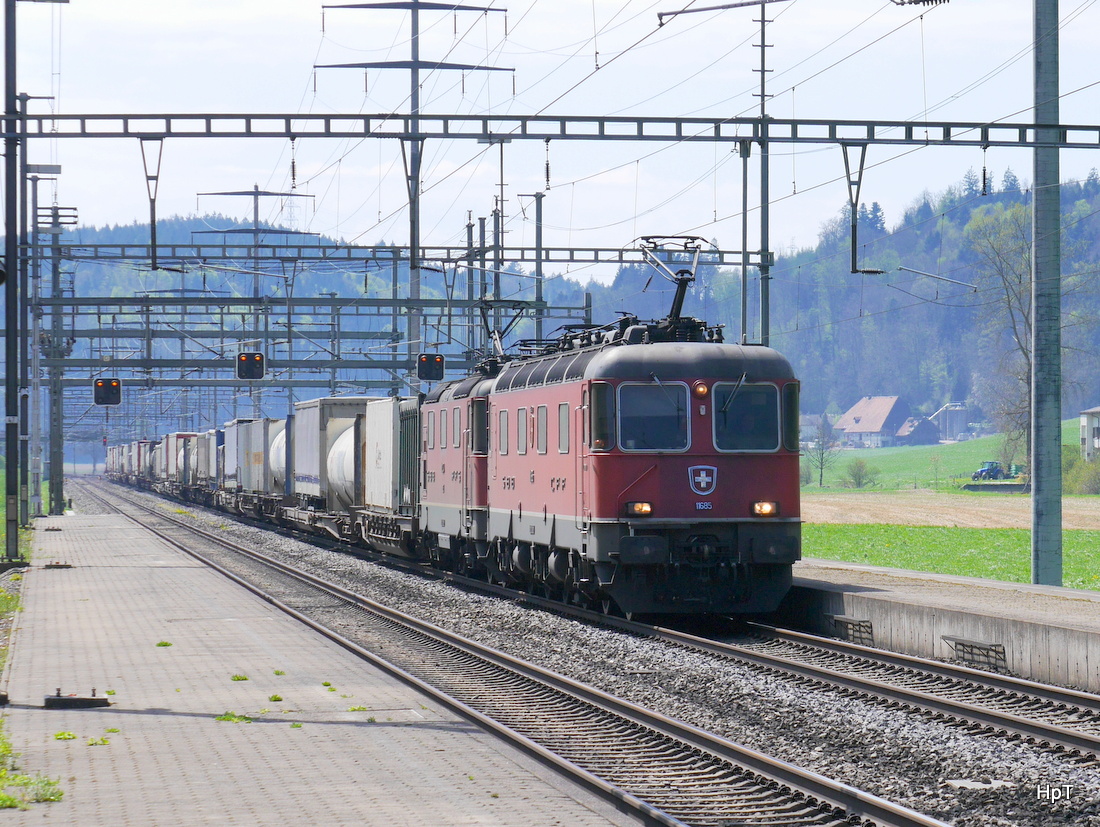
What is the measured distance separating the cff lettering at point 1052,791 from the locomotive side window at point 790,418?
946cm

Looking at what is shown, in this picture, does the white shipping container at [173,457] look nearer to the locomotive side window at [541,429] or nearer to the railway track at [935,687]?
the locomotive side window at [541,429]

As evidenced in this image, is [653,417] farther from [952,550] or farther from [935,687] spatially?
[952,550]

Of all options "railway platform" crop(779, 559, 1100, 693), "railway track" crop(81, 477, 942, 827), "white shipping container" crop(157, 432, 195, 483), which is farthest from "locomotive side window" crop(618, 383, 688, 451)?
"white shipping container" crop(157, 432, 195, 483)

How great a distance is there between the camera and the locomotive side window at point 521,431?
20953 mm

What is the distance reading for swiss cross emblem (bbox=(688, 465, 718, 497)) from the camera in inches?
703

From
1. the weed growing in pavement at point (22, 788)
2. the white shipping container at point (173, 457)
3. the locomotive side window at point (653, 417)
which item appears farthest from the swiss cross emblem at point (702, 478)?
the white shipping container at point (173, 457)

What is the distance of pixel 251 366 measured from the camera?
4472 centimetres

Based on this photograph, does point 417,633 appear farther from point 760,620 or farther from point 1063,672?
point 1063,672

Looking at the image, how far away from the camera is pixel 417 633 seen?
1814 centimetres

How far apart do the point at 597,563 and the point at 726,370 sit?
115 inches

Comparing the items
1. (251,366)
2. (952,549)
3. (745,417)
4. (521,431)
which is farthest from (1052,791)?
(251,366)

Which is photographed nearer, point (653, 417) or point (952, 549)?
point (653, 417)

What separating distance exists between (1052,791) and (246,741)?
533 cm

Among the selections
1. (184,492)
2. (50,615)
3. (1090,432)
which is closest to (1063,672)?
(50,615)
